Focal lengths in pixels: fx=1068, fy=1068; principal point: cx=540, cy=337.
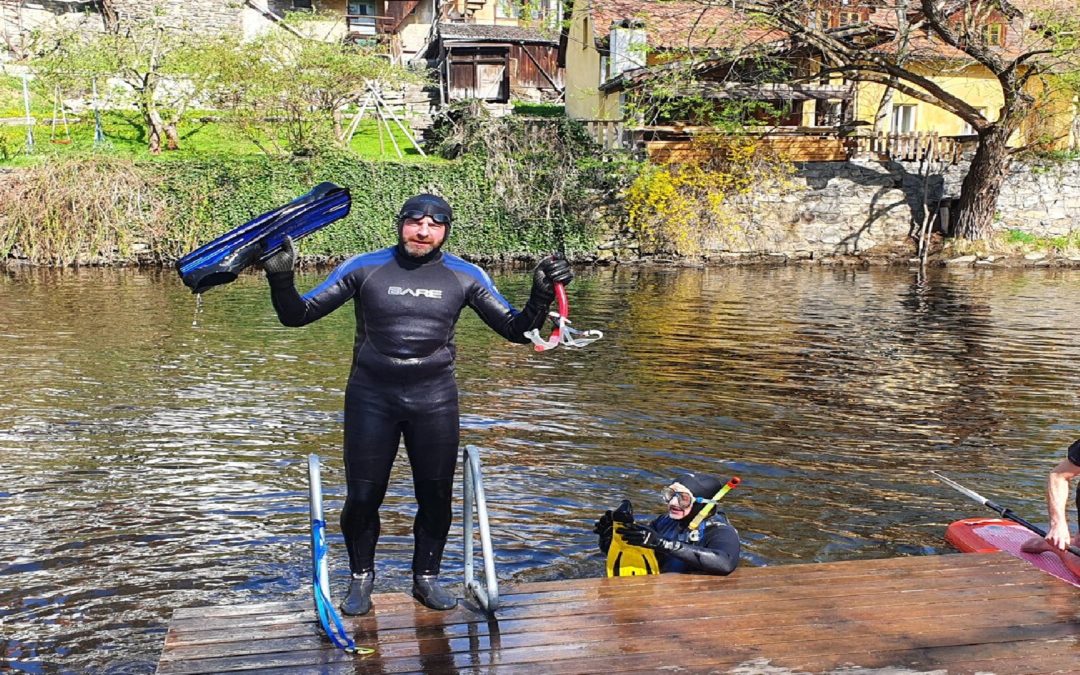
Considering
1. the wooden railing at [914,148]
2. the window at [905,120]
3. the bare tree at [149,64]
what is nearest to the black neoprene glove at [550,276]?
the wooden railing at [914,148]

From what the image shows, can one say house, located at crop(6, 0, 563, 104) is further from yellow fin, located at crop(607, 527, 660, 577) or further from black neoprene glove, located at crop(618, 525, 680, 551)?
black neoprene glove, located at crop(618, 525, 680, 551)

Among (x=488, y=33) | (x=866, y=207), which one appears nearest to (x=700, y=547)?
(x=866, y=207)

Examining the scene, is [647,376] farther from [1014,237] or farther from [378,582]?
[1014,237]

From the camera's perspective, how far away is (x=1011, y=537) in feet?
28.2

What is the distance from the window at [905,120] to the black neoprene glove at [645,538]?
129 ft

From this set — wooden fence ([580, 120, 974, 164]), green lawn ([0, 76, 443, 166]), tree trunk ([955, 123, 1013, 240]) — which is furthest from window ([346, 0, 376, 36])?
tree trunk ([955, 123, 1013, 240])

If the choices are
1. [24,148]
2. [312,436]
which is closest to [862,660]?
[312,436]

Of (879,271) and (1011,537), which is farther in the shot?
(879,271)

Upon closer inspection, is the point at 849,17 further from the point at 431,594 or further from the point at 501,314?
the point at 431,594

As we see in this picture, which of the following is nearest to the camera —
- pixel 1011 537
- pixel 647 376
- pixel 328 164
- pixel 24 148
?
pixel 1011 537

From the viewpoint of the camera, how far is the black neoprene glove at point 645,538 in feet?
23.7

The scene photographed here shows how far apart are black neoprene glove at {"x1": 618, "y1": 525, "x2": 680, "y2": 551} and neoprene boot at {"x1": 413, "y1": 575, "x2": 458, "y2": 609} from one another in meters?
1.45

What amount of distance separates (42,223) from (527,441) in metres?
24.3

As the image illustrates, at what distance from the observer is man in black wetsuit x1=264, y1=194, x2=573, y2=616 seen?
6188 millimetres
